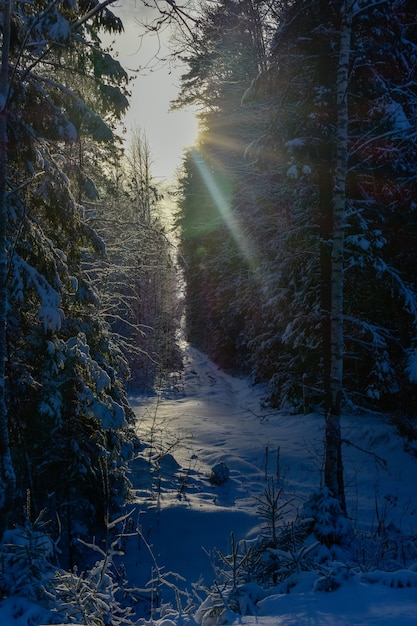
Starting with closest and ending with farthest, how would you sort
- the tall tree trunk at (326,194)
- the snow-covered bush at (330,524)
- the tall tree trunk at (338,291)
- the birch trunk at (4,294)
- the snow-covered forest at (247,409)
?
the snow-covered forest at (247,409)
the birch trunk at (4,294)
the snow-covered bush at (330,524)
the tall tree trunk at (338,291)
the tall tree trunk at (326,194)

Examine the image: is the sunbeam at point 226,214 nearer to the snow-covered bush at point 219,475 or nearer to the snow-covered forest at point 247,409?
the snow-covered forest at point 247,409

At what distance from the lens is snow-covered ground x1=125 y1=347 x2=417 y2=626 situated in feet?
10.9

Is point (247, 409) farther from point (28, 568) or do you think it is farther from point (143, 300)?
point (143, 300)

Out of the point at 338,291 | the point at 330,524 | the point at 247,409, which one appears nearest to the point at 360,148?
the point at 338,291

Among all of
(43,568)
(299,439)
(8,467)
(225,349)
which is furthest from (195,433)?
(225,349)

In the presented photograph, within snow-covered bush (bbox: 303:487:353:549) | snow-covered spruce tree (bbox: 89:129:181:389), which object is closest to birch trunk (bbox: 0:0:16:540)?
snow-covered bush (bbox: 303:487:353:549)

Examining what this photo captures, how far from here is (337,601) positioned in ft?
10.9

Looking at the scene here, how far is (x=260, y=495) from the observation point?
8.58m

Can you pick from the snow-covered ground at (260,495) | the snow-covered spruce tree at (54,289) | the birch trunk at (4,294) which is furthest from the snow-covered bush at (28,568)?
the snow-covered spruce tree at (54,289)

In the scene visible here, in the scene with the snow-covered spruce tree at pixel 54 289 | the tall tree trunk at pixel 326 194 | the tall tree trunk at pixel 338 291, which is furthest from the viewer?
the tall tree trunk at pixel 326 194

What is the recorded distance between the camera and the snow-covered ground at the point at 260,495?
3318 millimetres

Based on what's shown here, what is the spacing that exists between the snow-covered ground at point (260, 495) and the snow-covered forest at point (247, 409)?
39 millimetres

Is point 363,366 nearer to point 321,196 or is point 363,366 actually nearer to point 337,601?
point 321,196

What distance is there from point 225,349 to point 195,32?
23.2m
